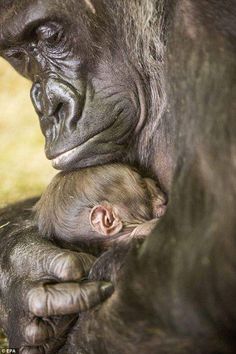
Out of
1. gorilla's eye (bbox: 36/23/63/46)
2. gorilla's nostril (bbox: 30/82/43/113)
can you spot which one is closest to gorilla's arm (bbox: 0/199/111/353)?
gorilla's nostril (bbox: 30/82/43/113)

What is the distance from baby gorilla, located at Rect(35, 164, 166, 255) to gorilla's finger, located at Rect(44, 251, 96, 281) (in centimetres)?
15

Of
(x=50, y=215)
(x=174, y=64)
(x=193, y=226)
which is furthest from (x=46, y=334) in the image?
(x=174, y=64)

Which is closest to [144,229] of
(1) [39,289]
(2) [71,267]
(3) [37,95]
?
(2) [71,267]

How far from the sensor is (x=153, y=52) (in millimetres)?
2217

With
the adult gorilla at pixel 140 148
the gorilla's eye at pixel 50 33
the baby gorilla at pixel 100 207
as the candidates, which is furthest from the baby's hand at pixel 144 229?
the gorilla's eye at pixel 50 33

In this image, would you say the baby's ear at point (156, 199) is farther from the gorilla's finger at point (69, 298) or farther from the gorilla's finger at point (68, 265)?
the gorilla's finger at point (69, 298)

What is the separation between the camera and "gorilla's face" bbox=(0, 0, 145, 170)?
7.22ft

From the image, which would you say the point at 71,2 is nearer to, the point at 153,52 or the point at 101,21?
the point at 101,21

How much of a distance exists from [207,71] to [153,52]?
0.41 meters

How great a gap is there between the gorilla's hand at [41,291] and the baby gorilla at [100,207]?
7 centimetres

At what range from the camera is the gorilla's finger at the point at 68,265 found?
6.66ft

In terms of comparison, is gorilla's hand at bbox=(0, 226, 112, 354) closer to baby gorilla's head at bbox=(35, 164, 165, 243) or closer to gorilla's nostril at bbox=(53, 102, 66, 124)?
baby gorilla's head at bbox=(35, 164, 165, 243)

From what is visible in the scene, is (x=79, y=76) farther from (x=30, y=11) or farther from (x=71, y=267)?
(x=71, y=267)

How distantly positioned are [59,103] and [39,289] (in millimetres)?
515
